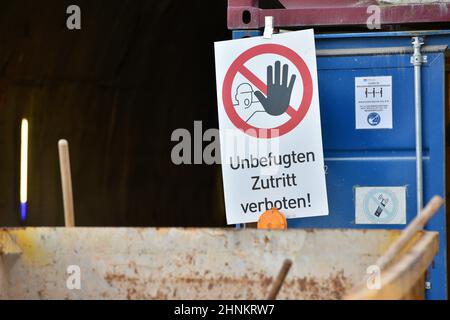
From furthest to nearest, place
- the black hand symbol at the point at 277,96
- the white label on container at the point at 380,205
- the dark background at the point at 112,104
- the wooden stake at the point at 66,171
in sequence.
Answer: the dark background at the point at 112,104
the black hand symbol at the point at 277,96
the white label on container at the point at 380,205
the wooden stake at the point at 66,171

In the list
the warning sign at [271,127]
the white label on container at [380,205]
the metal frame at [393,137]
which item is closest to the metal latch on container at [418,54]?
the metal frame at [393,137]

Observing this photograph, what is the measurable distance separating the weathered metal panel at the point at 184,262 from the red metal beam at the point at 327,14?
2.19 meters

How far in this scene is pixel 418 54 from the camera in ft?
20.6

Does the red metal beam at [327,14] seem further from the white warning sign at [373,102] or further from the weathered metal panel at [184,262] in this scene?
the weathered metal panel at [184,262]

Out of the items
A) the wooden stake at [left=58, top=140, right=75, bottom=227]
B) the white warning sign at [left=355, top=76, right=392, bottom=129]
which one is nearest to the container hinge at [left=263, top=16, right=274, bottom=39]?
the white warning sign at [left=355, top=76, right=392, bottom=129]

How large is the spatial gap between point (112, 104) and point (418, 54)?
518 centimetres

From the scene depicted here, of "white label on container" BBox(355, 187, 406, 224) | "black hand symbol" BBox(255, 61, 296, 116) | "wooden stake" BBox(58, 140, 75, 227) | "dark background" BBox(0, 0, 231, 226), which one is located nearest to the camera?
"wooden stake" BBox(58, 140, 75, 227)

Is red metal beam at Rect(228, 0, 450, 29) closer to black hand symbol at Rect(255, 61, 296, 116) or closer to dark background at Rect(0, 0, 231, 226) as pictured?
black hand symbol at Rect(255, 61, 296, 116)

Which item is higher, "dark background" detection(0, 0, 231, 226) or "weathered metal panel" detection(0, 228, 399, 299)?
"dark background" detection(0, 0, 231, 226)

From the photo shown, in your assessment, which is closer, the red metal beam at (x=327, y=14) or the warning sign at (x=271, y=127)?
the warning sign at (x=271, y=127)

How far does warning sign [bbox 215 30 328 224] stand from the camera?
6.30 meters

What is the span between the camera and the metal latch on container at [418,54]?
6270 mm

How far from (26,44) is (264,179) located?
4.58 metres

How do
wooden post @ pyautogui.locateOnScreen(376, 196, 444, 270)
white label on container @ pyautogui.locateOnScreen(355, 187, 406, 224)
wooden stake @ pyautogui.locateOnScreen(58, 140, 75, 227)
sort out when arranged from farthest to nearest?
white label on container @ pyautogui.locateOnScreen(355, 187, 406, 224) → wooden stake @ pyautogui.locateOnScreen(58, 140, 75, 227) → wooden post @ pyautogui.locateOnScreen(376, 196, 444, 270)
